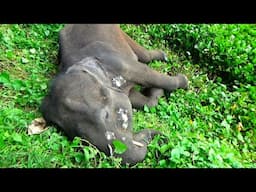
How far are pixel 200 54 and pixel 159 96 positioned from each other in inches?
47.8

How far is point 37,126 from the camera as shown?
13.1ft

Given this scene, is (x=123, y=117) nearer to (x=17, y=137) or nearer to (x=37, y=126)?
(x=37, y=126)

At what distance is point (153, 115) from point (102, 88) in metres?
0.83

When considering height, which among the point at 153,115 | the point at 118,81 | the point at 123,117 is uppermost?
the point at 118,81

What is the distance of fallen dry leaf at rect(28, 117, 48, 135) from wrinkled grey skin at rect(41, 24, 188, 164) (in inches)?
2.2

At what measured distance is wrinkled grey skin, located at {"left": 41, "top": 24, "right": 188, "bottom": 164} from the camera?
3.81 metres

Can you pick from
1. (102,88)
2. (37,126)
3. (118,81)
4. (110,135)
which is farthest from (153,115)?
(37,126)

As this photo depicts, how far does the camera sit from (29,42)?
515 cm

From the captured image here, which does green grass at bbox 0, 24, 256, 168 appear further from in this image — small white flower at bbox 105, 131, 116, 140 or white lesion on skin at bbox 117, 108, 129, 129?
white lesion on skin at bbox 117, 108, 129, 129

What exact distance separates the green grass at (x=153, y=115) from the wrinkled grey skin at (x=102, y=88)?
112mm

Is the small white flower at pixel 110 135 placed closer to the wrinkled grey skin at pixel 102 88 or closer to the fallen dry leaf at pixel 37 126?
the wrinkled grey skin at pixel 102 88

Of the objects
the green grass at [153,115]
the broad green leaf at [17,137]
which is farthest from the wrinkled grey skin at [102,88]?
the broad green leaf at [17,137]

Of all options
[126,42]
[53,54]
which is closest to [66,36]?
[53,54]

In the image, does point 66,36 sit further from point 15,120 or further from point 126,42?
point 15,120
